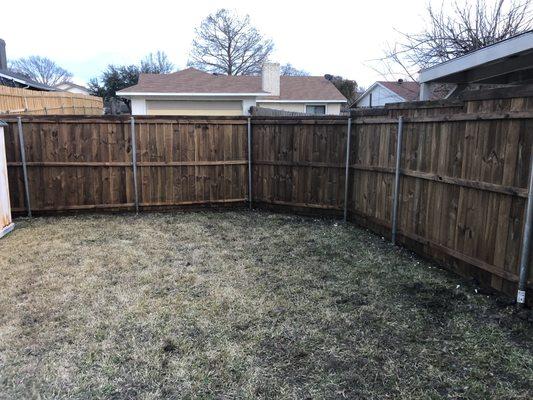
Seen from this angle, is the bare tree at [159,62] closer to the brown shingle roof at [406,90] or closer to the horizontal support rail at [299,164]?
the brown shingle roof at [406,90]

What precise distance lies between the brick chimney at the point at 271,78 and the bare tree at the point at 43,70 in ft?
132

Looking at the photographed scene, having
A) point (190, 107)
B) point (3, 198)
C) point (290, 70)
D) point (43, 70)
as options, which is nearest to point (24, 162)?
point (3, 198)

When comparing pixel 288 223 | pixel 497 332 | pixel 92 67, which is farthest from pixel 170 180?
pixel 92 67

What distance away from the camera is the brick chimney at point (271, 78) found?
2123cm

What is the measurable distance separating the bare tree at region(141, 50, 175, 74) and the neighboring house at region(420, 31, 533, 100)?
36.2m

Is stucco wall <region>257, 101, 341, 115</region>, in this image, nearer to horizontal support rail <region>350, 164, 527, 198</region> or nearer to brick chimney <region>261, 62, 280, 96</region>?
brick chimney <region>261, 62, 280, 96</region>

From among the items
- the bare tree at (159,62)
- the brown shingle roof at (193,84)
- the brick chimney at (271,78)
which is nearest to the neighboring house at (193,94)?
the brown shingle roof at (193,84)

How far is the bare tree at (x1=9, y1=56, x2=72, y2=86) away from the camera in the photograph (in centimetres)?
5172

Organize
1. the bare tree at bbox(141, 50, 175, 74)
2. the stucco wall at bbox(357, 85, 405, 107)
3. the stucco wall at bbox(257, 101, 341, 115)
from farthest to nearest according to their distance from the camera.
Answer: the bare tree at bbox(141, 50, 175, 74) → the stucco wall at bbox(257, 101, 341, 115) → the stucco wall at bbox(357, 85, 405, 107)

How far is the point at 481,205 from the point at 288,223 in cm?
360

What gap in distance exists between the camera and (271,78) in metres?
21.9

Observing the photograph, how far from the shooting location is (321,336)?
3359 mm

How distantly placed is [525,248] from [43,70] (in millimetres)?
61316

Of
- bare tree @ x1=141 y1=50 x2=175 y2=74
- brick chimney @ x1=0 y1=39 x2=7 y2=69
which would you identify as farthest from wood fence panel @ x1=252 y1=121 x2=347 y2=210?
bare tree @ x1=141 y1=50 x2=175 y2=74
